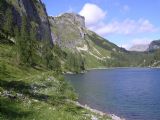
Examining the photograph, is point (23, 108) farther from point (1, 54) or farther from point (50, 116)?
point (1, 54)

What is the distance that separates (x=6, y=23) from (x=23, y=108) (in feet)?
492

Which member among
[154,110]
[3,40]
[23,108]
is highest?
[3,40]

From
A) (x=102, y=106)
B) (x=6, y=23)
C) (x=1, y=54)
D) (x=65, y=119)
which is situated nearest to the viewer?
(x=65, y=119)

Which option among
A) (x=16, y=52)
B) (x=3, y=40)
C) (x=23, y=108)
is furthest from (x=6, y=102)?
(x=3, y=40)

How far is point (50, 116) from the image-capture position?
94.0 ft

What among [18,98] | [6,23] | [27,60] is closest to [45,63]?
[6,23]

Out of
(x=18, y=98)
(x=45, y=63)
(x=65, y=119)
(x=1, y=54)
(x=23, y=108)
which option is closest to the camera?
(x=65, y=119)

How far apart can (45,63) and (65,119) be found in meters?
161

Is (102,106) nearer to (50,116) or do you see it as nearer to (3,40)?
(50,116)

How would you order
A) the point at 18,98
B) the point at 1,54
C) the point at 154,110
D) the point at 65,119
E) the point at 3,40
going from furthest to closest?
the point at 3,40
the point at 1,54
the point at 154,110
the point at 18,98
the point at 65,119

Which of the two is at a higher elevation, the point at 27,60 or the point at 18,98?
the point at 27,60

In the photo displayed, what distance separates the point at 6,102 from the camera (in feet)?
106

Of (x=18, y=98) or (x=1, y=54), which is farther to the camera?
(x=1, y=54)

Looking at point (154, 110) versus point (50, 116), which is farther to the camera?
point (154, 110)
